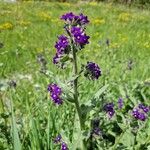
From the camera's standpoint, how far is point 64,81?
3.81 m

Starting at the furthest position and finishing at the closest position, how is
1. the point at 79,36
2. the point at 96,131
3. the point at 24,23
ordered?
the point at 24,23, the point at 96,131, the point at 79,36

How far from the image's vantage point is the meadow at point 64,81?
371cm

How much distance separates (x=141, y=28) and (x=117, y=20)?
2454 mm

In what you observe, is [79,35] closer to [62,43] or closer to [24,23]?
[62,43]

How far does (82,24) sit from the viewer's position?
314 centimetres

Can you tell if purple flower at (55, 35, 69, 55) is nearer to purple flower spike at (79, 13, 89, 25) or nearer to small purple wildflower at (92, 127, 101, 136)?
purple flower spike at (79, 13, 89, 25)

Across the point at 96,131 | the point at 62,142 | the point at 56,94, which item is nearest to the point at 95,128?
the point at 96,131

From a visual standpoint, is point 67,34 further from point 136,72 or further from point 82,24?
point 136,72

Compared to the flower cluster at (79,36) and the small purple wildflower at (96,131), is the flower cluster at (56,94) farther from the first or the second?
the small purple wildflower at (96,131)

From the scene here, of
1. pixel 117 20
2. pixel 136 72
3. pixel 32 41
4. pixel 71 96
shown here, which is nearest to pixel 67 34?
pixel 71 96

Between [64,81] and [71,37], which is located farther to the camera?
[64,81]

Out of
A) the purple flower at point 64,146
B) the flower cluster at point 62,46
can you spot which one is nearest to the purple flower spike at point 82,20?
the flower cluster at point 62,46

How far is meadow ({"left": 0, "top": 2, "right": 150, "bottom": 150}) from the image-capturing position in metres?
3.71

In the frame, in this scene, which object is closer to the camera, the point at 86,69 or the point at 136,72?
the point at 86,69
